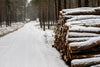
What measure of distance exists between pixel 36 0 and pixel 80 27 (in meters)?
24.6

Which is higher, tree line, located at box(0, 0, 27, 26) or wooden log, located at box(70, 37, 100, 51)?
tree line, located at box(0, 0, 27, 26)

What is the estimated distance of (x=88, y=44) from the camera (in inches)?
189

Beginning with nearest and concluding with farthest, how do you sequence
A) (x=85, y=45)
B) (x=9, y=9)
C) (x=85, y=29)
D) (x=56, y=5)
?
1. (x=85, y=45)
2. (x=85, y=29)
3. (x=56, y=5)
4. (x=9, y=9)

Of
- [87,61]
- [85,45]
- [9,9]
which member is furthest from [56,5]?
[9,9]

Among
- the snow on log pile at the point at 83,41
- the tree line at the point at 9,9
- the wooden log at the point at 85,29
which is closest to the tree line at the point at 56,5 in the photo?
the snow on log pile at the point at 83,41

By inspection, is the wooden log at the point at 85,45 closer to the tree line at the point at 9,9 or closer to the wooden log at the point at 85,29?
the wooden log at the point at 85,29

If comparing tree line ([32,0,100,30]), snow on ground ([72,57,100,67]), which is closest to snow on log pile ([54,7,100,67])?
snow on ground ([72,57,100,67])

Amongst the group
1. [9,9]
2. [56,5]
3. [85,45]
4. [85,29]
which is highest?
[9,9]

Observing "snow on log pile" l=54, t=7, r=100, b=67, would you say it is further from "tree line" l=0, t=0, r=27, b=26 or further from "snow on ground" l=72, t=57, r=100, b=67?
"tree line" l=0, t=0, r=27, b=26

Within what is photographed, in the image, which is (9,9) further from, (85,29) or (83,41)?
(83,41)

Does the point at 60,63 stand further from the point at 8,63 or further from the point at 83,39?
the point at 8,63

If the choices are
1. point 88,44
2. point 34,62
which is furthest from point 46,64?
point 88,44

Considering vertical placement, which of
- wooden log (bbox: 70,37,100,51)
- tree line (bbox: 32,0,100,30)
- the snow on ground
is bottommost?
the snow on ground

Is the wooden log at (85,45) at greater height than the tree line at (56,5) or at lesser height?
lesser
